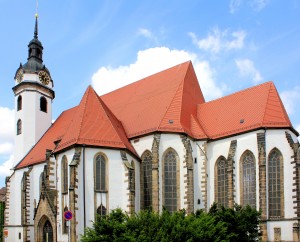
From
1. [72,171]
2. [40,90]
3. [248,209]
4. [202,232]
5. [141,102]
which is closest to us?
[202,232]

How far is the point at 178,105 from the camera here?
34.7 metres

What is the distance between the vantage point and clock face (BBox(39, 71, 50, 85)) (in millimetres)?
45500

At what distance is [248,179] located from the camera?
31328mm

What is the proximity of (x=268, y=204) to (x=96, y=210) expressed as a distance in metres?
11.3

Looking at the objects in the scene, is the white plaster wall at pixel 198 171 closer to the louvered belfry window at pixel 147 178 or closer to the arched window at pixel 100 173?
the louvered belfry window at pixel 147 178

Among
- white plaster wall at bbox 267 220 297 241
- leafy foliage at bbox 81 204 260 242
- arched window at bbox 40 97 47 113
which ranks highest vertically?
arched window at bbox 40 97 47 113

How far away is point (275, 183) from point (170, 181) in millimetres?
7259

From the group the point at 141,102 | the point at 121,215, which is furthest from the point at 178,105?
the point at 121,215

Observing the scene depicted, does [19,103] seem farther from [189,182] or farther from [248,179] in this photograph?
[248,179]

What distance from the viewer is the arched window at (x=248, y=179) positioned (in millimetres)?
30969

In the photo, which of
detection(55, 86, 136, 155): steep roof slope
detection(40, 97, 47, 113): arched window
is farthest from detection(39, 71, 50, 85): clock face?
detection(55, 86, 136, 155): steep roof slope

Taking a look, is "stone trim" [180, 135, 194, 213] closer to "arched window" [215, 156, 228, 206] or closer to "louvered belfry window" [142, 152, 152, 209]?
"arched window" [215, 156, 228, 206]

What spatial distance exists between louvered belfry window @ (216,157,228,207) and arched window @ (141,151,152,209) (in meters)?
4.93

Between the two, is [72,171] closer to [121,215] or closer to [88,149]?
[88,149]
